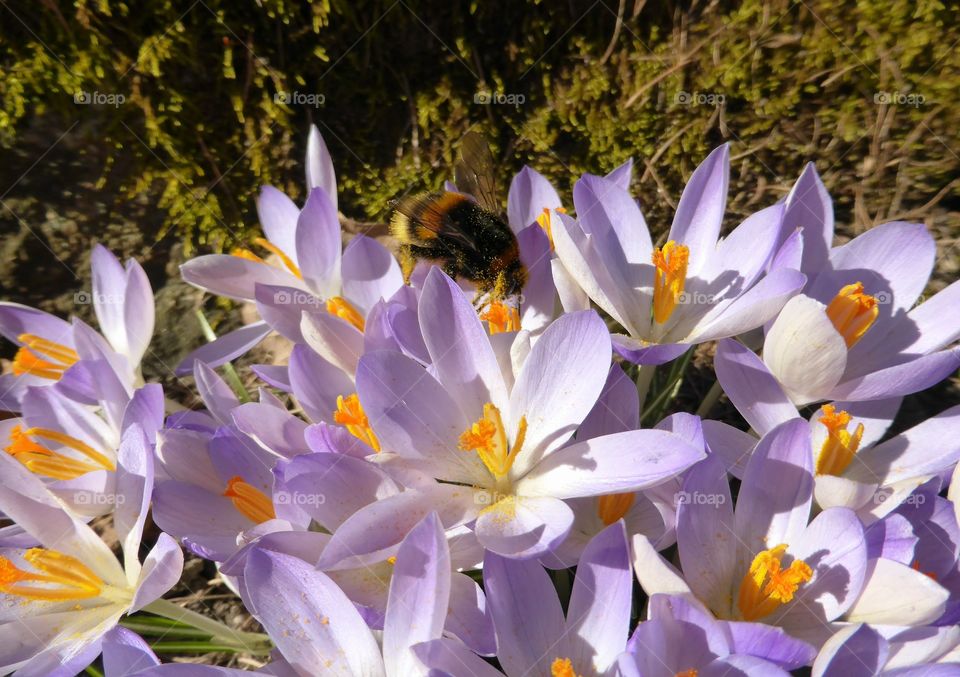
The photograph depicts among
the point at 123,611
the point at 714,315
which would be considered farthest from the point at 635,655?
the point at 123,611

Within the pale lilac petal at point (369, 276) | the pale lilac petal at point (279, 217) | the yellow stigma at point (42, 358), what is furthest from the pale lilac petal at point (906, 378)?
the yellow stigma at point (42, 358)

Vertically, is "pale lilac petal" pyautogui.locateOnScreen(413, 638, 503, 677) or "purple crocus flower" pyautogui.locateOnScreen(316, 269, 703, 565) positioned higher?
"purple crocus flower" pyautogui.locateOnScreen(316, 269, 703, 565)

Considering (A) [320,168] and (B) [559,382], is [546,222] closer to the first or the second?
(B) [559,382]

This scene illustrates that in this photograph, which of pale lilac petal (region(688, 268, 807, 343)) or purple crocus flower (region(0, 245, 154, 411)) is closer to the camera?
pale lilac petal (region(688, 268, 807, 343))

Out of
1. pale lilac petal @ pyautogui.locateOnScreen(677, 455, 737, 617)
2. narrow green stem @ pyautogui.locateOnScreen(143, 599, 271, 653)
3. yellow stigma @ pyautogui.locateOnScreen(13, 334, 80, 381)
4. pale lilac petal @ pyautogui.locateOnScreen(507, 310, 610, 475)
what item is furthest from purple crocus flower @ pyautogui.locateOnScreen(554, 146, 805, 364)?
yellow stigma @ pyautogui.locateOnScreen(13, 334, 80, 381)

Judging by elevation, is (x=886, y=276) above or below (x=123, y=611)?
above

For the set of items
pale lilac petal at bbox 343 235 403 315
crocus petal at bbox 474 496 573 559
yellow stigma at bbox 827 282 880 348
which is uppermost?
pale lilac petal at bbox 343 235 403 315

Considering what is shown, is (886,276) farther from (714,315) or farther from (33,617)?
(33,617)

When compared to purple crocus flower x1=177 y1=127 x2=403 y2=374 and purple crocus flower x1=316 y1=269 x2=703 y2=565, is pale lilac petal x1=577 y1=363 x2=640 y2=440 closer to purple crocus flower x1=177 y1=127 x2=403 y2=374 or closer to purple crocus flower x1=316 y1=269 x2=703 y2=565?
purple crocus flower x1=316 y1=269 x2=703 y2=565
